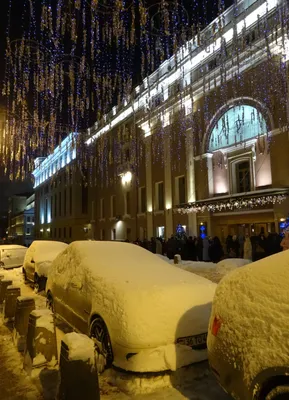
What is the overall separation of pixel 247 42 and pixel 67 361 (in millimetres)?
20699

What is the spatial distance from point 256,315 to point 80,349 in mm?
1928

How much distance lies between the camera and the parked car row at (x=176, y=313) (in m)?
2.62

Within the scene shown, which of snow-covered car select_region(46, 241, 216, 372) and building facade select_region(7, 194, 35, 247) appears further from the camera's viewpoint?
building facade select_region(7, 194, 35, 247)

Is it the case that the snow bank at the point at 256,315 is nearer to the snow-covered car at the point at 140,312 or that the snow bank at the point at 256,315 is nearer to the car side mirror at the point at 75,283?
the snow-covered car at the point at 140,312

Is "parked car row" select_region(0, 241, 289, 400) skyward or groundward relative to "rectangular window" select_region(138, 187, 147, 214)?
groundward

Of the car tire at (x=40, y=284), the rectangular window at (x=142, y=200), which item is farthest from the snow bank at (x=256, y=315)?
the rectangular window at (x=142, y=200)

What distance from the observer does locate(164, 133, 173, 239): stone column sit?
2661cm

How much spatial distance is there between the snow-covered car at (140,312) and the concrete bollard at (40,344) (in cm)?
59

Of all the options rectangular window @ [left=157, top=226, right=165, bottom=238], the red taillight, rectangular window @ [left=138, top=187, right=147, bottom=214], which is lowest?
the red taillight

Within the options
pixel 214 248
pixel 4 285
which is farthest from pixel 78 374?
pixel 214 248

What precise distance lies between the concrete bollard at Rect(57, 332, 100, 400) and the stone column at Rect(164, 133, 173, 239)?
75.5 ft

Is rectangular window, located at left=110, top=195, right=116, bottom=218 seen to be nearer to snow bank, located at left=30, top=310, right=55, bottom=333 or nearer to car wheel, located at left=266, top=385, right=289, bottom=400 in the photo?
snow bank, located at left=30, top=310, right=55, bottom=333

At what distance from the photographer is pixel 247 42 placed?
19391 mm

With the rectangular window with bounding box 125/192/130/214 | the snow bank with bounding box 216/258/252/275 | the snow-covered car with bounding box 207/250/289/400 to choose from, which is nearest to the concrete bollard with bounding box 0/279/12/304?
the snow-covered car with bounding box 207/250/289/400
